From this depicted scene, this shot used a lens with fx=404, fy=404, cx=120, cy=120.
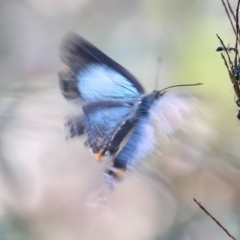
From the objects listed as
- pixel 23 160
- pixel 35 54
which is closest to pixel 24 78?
pixel 35 54

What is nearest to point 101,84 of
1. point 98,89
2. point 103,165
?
point 98,89

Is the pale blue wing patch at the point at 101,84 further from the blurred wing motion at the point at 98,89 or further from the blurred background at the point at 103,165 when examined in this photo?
the blurred background at the point at 103,165

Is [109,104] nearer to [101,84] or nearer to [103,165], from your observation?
[101,84]

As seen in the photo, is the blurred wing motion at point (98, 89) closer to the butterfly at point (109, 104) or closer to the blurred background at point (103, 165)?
the butterfly at point (109, 104)

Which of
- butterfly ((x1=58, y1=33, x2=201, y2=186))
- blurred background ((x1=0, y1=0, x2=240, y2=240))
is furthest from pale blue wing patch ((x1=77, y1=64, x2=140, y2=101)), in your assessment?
blurred background ((x1=0, y1=0, x2=240, y2=240))

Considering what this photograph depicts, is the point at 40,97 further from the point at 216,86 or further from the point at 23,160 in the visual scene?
the point at 216,86

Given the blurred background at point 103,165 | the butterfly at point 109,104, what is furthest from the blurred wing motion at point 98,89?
the blurred background at point 103,165

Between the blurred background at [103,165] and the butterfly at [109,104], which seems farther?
the blurred background at [103,165]

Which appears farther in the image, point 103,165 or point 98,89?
point 103,165
